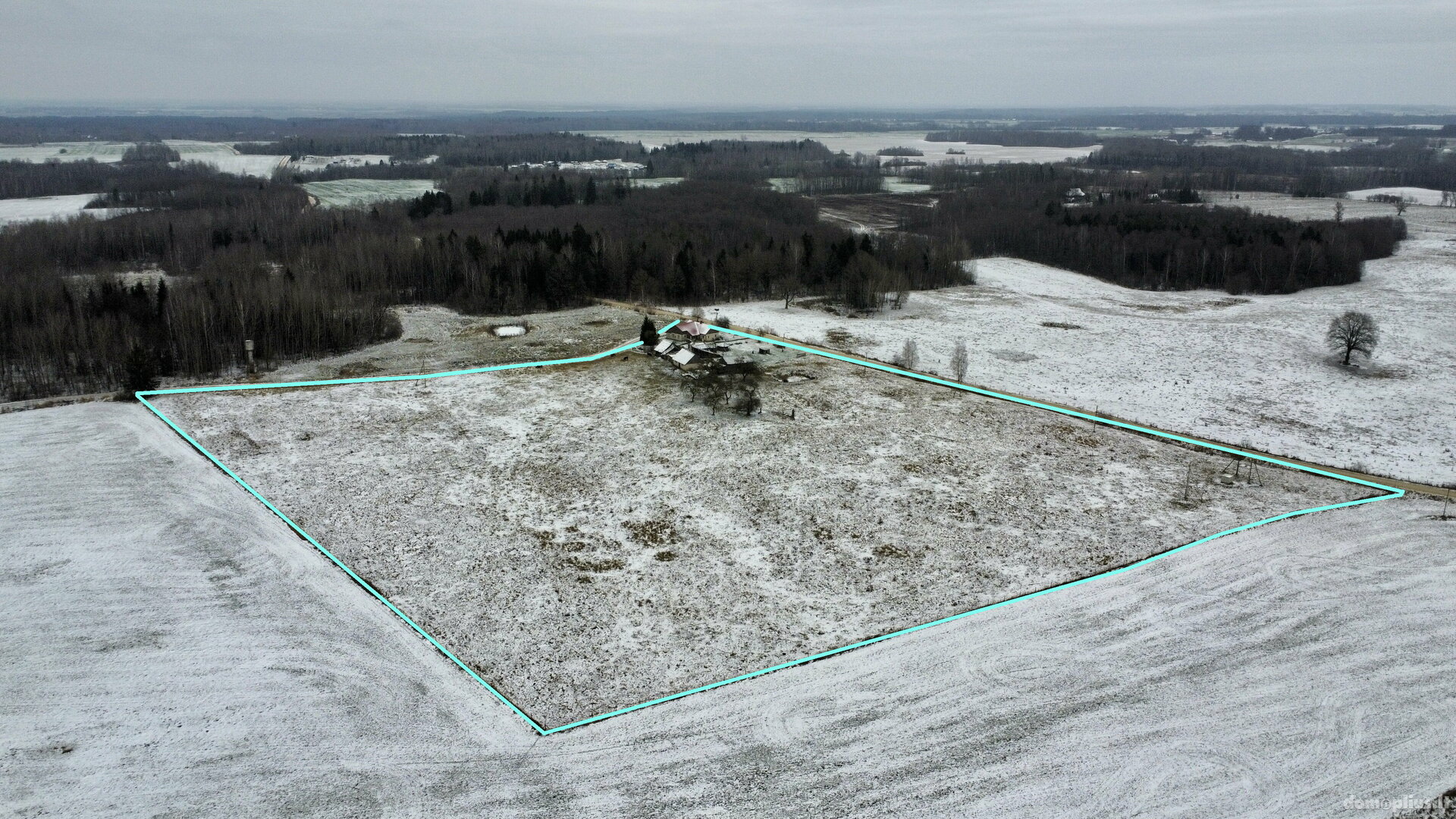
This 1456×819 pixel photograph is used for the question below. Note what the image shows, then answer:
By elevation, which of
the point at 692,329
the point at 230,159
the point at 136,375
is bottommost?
the point at 136,375

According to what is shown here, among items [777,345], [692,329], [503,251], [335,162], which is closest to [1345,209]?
[777,345]

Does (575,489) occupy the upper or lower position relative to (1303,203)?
lower

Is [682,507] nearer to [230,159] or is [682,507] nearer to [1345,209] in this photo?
[1345,209]

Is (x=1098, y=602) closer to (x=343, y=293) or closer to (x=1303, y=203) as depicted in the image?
(x=343, y=293)

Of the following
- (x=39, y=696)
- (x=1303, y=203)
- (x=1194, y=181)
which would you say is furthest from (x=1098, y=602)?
(x=1194, y=181)

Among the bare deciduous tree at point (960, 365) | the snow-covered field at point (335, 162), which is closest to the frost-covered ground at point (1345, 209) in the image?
the bare deciduous tree at point (960, 365)

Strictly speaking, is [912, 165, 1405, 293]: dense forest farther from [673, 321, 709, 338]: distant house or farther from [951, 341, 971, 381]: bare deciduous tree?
[673, 321, 709, 338]: distant house
